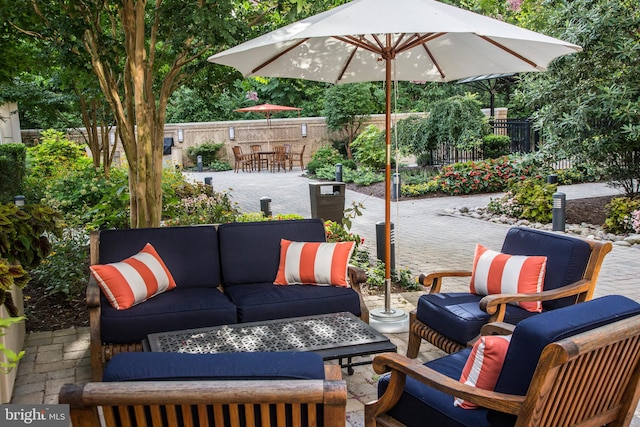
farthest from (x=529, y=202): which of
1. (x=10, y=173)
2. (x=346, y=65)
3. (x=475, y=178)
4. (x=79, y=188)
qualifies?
(x=10, y=173)

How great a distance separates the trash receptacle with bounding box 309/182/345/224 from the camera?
347 inches

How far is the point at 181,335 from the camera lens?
378 cm

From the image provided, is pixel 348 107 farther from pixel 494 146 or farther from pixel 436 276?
pixel 436 276

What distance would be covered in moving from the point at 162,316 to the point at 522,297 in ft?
7.78

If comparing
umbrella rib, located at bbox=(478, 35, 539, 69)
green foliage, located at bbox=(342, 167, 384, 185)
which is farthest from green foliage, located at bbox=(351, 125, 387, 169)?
umbrella rib, located at bbox=(478, 35, 539, 69)

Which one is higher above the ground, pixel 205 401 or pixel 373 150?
pixel 373 150

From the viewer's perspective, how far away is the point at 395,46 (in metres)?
4.90

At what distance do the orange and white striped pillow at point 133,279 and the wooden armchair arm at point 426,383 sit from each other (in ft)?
6.82

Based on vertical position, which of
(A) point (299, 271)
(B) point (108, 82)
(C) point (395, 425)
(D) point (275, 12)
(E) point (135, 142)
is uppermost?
(D) point (275, 12)

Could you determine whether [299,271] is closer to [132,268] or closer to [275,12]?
[132,268]

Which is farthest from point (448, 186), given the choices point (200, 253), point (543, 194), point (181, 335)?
point (181, 335)

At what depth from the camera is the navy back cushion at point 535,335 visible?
2.33 metres

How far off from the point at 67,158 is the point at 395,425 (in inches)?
606

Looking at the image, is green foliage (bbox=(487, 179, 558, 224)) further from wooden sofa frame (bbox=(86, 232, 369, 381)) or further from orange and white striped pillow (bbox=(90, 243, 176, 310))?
wooden sofa frame (bbox=(86, 232, 369, 381))
